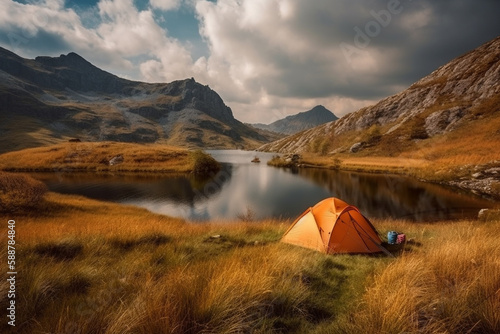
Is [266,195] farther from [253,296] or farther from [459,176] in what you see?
[459,176]

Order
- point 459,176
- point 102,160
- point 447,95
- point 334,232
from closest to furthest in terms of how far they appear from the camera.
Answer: point 334,232, point 459,176, point 102,160, point 447,95

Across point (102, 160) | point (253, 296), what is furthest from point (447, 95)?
point (253, 296)

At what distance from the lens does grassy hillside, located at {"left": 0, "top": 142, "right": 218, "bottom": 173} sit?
62.2 metres

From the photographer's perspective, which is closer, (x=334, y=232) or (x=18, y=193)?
(x=334, y=232)

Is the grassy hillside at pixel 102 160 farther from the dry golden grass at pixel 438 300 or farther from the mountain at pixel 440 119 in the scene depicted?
the mountain at pixel 440 119

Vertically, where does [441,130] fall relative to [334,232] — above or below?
above

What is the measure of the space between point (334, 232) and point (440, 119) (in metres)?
117

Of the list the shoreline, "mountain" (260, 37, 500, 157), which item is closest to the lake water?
the shoreline

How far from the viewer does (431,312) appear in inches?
178

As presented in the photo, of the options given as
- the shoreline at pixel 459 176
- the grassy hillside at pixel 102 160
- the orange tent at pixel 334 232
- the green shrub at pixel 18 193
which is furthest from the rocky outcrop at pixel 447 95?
the green shrub at pixel 18 193

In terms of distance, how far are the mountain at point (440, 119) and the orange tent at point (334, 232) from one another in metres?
53.7

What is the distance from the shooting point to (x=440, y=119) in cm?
9888

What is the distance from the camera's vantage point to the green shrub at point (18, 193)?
18.6 m

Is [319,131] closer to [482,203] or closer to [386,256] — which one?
[482,203]
